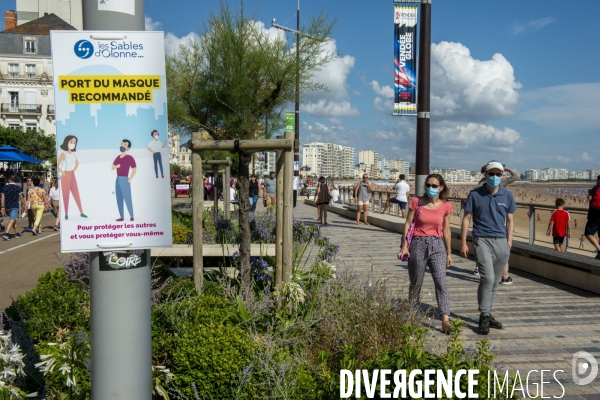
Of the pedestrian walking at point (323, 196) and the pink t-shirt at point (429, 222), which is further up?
the pink t-shirt at point (429, 222)

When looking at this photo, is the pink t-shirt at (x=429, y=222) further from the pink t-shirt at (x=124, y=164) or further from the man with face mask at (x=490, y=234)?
the pink t-shirt at (x=124, y=164)

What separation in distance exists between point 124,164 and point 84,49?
0.50 meters

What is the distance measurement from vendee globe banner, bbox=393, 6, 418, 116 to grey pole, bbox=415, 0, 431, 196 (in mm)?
145

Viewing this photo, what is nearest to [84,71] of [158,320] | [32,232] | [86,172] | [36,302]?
[86,172]

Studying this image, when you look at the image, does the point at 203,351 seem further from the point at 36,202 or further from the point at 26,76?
the point at 26,76

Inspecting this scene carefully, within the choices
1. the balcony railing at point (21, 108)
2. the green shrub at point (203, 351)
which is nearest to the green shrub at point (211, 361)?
the green shrub at point (203, 351)

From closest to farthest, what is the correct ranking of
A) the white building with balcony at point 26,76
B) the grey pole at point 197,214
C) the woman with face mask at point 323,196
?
the grey pole at point 197,214, the woman with face mask at point 323,196, the white building with balcony at point 26,76

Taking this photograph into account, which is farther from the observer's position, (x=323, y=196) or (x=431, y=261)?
(x=323, y=196)

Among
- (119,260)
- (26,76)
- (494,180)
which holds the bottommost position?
(119,260)

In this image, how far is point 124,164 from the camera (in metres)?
2.37

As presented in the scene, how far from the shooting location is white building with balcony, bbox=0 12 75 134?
68750mm

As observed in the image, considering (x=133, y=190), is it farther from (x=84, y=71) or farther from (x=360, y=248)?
(x=360, y=248)

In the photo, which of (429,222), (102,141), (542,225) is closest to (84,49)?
(102,141)

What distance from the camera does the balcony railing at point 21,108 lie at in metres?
70.1
